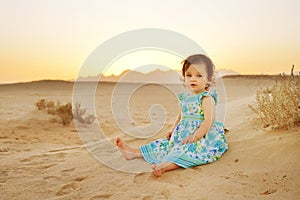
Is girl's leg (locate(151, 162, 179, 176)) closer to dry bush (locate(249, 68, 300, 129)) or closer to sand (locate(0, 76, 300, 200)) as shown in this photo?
sand (locate(0, 76, 300, 200))

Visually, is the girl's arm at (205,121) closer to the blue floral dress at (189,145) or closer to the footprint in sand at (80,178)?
the blue floral dress at (189,145)

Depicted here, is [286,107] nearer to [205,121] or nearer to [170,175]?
[205,121]

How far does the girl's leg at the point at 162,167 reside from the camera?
2.92 meters

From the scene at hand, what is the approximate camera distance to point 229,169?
115 inches

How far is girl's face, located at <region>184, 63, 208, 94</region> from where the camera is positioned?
3.38 m

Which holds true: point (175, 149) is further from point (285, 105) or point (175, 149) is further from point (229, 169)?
point (285, 105)

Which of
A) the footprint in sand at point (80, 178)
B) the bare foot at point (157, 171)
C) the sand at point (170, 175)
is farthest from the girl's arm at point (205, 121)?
the footprint in sand at point (80, 178)

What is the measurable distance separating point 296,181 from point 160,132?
12.3ft

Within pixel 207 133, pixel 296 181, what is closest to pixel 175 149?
pixel 207 133

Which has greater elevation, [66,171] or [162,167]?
[162,167]

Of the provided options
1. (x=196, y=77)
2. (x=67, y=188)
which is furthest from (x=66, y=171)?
(x=196, y=77)

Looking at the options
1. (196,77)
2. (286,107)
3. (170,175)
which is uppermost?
(196,77)

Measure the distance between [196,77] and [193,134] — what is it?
2.17ft

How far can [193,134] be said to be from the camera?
3369mm
